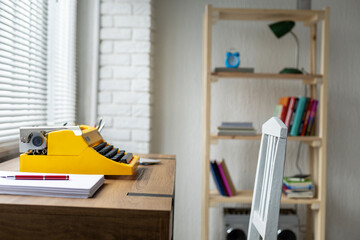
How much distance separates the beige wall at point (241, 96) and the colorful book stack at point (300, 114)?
1.13 feet

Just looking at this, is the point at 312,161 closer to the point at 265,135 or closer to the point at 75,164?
the point at 265,135

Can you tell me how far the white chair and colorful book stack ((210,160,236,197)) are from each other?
3.23 feet

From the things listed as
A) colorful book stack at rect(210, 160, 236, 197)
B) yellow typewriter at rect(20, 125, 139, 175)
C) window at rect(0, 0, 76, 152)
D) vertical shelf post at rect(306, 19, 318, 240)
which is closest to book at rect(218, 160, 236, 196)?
colorful book stack at rect(210, 160, 236, 197)

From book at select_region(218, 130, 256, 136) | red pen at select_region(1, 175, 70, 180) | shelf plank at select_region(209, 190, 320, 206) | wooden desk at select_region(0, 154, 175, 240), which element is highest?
book at select_region(218, 130, 256, 136)

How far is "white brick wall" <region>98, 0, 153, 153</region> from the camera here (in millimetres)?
2295

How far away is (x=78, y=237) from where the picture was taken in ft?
2.53

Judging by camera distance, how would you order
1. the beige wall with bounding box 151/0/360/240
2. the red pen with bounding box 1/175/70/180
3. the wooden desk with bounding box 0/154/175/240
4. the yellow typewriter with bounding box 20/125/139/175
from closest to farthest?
1. the wooden desk with bounding box 0/154/175/240
2. the red pen with bounding box 1/175/70/180
3. the yellow typewriter with bounding box 20/125/139/175
4. the beige wall with bounding box 151/0/360/240

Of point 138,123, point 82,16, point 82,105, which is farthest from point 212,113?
point 82,16

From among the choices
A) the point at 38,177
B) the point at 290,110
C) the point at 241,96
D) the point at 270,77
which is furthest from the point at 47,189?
the point at 241,96

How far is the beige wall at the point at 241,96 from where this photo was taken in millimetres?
2553

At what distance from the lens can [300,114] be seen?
A: 7.20 ft

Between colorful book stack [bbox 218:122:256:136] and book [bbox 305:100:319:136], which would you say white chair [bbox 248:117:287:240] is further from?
book [bbox 305:100:319:136]

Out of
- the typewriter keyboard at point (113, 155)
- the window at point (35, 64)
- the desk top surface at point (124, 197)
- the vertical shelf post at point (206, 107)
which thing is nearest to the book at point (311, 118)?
the vertical shelf post at point (206, 107)

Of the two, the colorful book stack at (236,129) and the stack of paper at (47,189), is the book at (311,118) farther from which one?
the stack of paper at (47,189)
